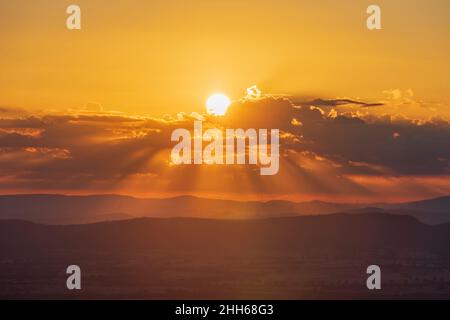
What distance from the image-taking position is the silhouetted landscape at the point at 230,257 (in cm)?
10138

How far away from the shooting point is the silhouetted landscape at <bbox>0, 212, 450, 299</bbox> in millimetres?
101375

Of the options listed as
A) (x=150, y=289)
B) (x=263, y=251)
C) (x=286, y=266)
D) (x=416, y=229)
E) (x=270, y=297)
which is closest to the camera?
(x=270, y=297)

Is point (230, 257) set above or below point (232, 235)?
below

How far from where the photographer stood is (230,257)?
403 feet

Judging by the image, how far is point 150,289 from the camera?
102 meters

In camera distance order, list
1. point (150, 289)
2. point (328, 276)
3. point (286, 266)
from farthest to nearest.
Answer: point (286, 266)
point (328, 276)
point (150, 289)

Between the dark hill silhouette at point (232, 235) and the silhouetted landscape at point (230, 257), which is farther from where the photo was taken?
the dark hill silhouette at point (232, 235)

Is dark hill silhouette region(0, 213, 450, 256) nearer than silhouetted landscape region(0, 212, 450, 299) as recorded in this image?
No

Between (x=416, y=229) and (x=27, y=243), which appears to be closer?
(x=27, y=243)

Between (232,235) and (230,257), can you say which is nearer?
(230,257)
